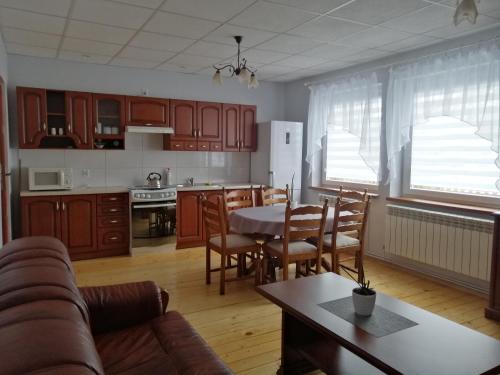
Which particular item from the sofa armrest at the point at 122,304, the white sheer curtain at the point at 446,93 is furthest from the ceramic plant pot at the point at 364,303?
the white sheer curtain at the point at 446,93

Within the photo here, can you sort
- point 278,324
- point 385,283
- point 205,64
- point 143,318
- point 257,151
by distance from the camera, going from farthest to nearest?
point 257,151 → point 205,64 → point 385,283 → point 278,324 → point 143,318

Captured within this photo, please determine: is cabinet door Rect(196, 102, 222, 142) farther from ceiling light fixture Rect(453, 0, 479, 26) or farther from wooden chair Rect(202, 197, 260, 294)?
ceiling light fixture Rect(453, 0, 479, 26)

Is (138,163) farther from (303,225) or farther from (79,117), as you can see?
(303,225)

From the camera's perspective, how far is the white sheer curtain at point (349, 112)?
4566 mm

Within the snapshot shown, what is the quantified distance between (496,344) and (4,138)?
174 inches

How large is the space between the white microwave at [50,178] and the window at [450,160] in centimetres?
402

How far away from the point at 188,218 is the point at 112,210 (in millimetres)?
976

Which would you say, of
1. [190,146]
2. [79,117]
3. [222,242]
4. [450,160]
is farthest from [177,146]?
[450,160]

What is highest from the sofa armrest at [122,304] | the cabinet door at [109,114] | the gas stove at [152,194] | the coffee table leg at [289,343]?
the cabinet door at [109,114]

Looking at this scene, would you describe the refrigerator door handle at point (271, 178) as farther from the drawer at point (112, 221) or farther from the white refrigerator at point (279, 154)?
the drawer at point (112, 221)

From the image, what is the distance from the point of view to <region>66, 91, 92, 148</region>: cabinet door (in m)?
4.58

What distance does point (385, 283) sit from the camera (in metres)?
3.86

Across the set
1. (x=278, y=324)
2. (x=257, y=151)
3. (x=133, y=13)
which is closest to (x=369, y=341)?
(x=278, y=324)

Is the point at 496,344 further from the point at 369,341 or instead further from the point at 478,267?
the point at 478,267
